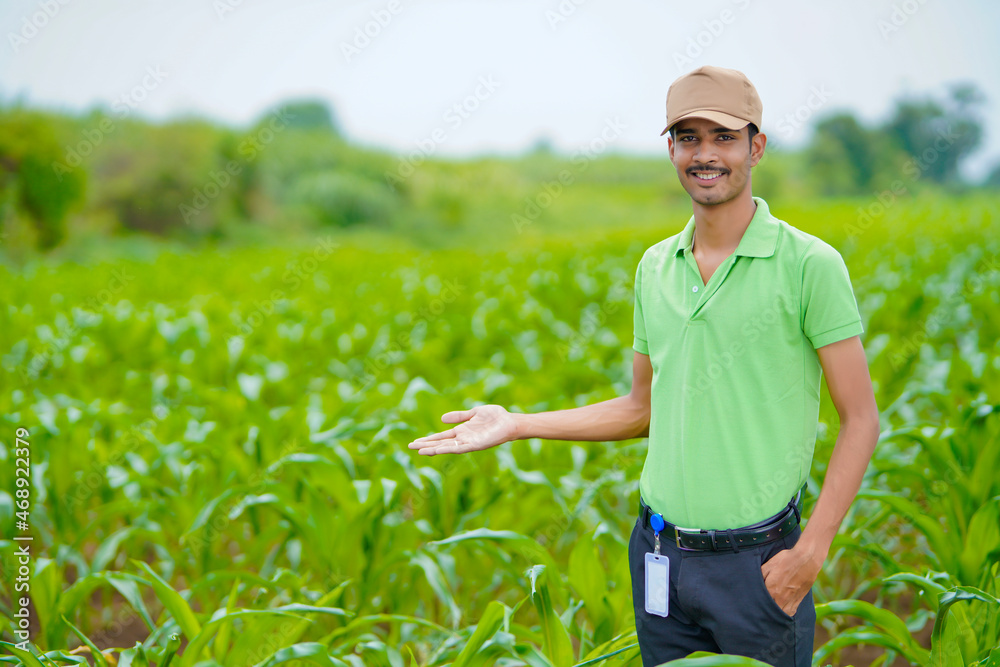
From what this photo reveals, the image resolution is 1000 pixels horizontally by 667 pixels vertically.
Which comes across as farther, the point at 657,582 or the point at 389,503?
the point at 389,503

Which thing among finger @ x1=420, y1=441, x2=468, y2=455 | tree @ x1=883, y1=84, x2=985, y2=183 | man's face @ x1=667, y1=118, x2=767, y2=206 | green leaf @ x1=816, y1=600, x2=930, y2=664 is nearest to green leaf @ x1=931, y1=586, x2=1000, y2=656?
green leaf @ x1=816, y1=600, x2=930, y2=664

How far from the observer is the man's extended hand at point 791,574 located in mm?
1286

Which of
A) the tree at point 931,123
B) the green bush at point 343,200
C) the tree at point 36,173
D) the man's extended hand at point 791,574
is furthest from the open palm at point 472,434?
the tree at point 931,123

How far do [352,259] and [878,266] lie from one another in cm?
942

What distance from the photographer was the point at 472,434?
1.54 meters

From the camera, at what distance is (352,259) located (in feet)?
47.5

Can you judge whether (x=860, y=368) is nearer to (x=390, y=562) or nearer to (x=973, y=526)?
(x=973, y=526)

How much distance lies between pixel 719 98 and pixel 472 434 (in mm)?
810

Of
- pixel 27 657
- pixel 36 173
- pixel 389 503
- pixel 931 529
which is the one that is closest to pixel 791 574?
pixel 931 529

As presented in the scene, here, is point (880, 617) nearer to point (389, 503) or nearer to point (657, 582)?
point (657, 582)

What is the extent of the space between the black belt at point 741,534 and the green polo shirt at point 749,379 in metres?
0.02

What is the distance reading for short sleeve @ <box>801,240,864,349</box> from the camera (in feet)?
4.15

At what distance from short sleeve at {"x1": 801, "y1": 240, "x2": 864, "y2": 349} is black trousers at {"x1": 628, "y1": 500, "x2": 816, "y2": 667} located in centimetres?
40
